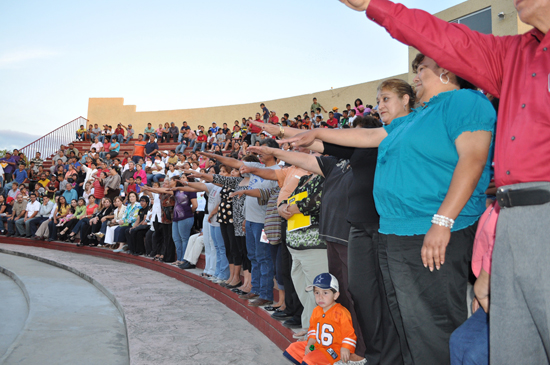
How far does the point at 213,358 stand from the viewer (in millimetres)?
3303

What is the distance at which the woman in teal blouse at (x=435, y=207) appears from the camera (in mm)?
1479

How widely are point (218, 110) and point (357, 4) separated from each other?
24787 mm

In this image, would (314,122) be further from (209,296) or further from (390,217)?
(390,217)

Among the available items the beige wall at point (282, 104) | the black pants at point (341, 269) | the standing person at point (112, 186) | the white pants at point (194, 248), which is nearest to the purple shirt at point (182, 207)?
the white pants at point (194, 248)

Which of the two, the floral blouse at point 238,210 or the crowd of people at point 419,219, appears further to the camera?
the floral blouse at point 238,210

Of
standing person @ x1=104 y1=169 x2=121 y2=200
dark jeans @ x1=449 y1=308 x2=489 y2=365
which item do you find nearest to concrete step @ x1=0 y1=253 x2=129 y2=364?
dark jeans @ x1=449 y1=308 x2=489 y2=365

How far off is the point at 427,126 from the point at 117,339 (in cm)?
371

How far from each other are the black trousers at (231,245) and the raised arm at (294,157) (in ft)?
7.68

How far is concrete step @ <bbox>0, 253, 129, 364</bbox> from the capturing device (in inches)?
144

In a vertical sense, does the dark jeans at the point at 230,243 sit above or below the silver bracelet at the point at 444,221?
below

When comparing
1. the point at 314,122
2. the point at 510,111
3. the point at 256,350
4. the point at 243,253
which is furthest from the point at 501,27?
the point at 510,111

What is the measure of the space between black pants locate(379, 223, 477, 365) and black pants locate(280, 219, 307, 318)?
2186 millimetres

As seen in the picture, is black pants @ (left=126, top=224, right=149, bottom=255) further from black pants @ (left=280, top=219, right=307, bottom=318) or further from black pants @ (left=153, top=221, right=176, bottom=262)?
black pants @ (left=280, top=219, right=307, bottom=318)

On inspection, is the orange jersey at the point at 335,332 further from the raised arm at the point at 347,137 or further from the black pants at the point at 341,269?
the raised arm at the point at 347,137
